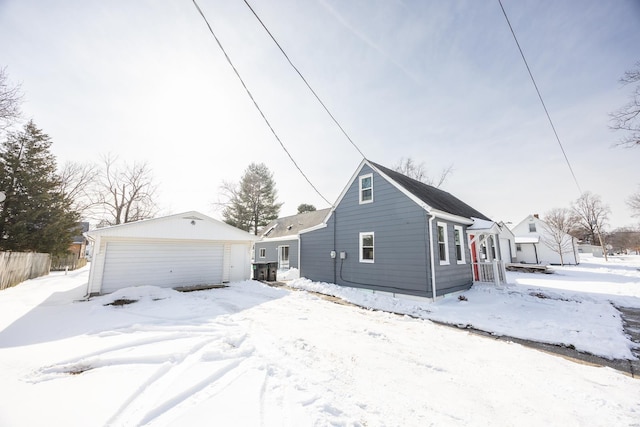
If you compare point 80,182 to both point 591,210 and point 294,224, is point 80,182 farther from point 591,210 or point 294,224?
point 591,210

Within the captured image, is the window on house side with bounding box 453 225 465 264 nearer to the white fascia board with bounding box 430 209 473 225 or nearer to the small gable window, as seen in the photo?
the white fascia board with bounding box 430 209 473 225

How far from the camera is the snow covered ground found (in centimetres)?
257

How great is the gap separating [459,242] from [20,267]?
22178mm

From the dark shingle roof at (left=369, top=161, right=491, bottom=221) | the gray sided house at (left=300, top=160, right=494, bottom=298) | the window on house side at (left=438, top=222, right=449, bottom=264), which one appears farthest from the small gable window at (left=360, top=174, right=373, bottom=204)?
the window on house side at (left=438, top=222, right=449, bottom=264)

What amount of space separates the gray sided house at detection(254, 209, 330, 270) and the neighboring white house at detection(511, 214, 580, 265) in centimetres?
2412

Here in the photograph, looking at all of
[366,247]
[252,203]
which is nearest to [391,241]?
[366,247]

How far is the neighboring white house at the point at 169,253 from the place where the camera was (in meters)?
9.34

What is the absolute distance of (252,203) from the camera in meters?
30.8

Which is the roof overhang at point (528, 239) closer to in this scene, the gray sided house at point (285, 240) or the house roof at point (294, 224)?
the house roof at point (294, 224)

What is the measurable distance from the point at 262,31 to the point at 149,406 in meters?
6.96

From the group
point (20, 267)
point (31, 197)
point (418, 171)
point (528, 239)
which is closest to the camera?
point (20, 267)

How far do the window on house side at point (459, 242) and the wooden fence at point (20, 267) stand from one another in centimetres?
1998

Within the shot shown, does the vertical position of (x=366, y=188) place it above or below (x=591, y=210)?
below

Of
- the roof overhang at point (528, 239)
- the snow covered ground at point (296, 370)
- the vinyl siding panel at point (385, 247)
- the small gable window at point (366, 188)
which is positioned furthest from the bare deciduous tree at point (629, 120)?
the roof overhang at point (528, 239)
